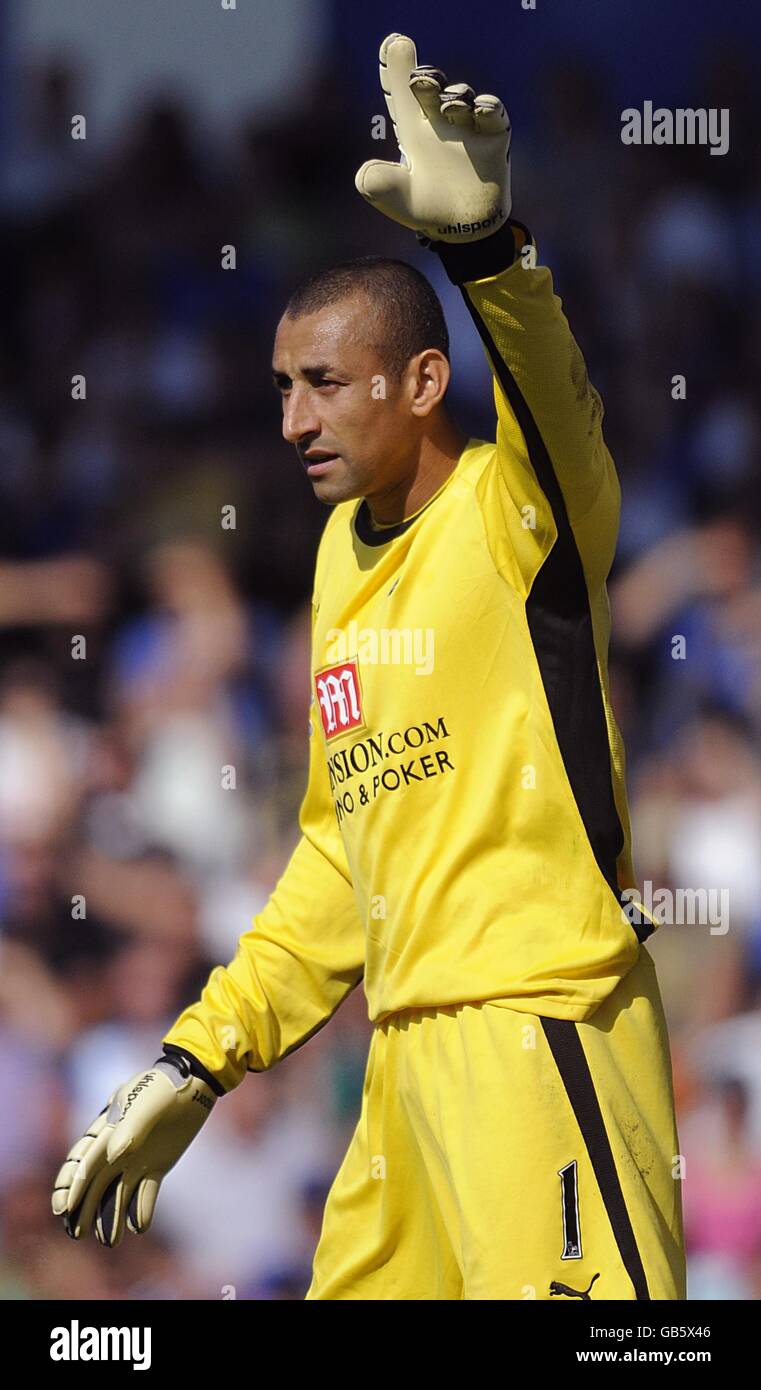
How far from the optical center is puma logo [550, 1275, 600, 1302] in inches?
89.9

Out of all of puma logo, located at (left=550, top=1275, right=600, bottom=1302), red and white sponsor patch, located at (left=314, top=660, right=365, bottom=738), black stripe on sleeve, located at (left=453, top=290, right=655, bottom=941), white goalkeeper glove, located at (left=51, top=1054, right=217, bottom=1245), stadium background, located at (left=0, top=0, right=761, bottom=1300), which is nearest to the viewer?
puma logo, located at (left=550, top=1275, right=600, bottom=1302)

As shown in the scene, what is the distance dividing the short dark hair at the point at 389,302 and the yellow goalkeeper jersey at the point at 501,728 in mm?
194

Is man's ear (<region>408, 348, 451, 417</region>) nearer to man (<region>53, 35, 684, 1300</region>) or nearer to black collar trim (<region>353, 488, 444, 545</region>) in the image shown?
man (<region>53, 35, 684, 1300</region>)

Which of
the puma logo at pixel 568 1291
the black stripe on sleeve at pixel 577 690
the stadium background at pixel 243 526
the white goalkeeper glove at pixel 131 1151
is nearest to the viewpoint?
the puma logo at pixel 568 1291

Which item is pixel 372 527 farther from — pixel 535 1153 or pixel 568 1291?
pixel 568 1291

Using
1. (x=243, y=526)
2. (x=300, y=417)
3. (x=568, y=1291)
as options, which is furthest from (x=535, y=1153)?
(x=243, y=526)

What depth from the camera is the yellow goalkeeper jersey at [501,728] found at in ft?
7.76

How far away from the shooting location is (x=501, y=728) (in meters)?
2.44

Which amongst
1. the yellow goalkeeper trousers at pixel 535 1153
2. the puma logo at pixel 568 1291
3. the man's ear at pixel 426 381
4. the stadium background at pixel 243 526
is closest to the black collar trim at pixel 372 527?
the man's ear at pixel 426 381

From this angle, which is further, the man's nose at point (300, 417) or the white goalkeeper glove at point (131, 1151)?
the white goalkeeper glove at point (131, 1151)

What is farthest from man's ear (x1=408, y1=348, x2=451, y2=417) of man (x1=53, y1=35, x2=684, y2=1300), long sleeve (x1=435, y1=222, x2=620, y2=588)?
long sleeve (x1=435, y1=222, x2=620, y2=588)

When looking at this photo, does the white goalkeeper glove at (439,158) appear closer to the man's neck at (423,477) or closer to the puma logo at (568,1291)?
the man's neck at (423,477)

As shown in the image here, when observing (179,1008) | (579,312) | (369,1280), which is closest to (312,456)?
(369,1280)

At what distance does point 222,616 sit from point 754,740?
1.47 meters
